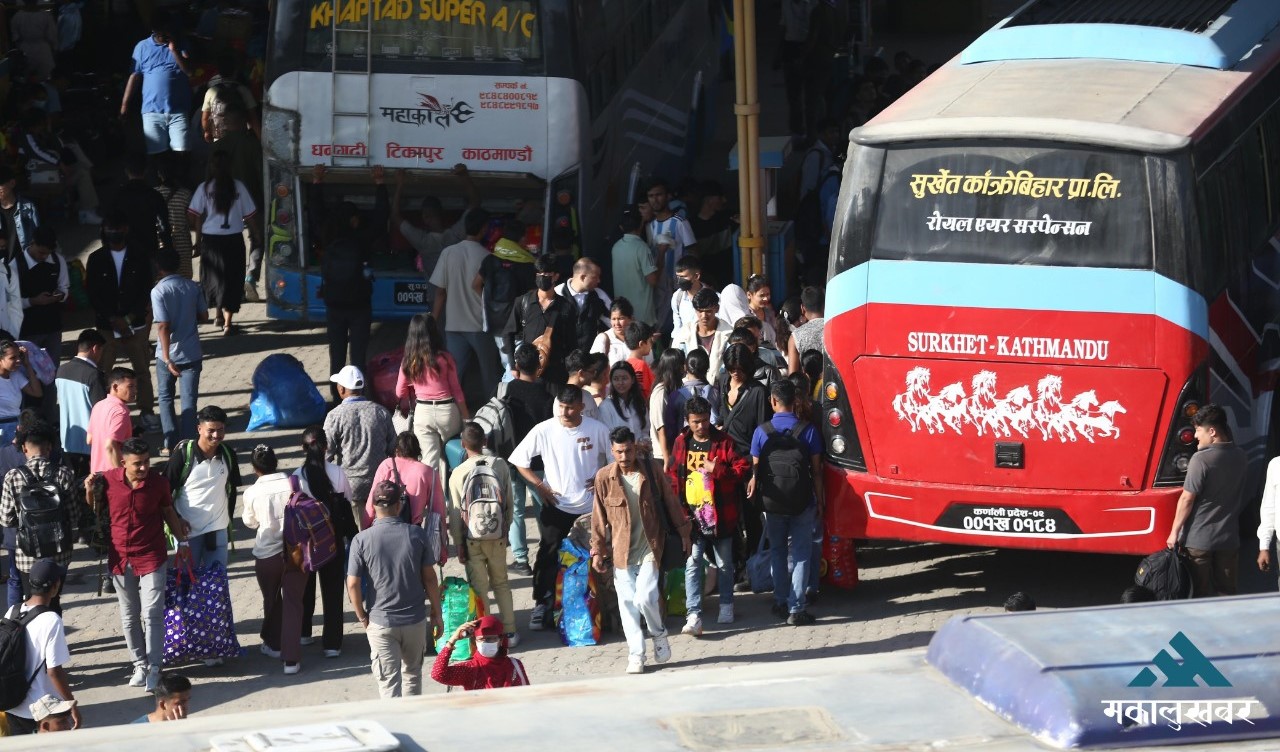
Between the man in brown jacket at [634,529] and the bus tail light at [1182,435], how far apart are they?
2727mm

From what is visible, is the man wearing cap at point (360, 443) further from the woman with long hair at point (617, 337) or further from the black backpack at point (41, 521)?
the woman with long hair at point (617, 337)

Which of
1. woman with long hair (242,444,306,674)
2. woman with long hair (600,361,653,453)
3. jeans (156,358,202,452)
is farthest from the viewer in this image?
jeans (156,358,202,452)

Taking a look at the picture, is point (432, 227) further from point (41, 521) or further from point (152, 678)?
point (152, 678)

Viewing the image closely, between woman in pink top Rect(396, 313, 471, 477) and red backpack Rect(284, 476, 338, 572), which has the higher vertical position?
woman in pink top Rect(396, 313, 471, 477)

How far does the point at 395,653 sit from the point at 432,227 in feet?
21.8

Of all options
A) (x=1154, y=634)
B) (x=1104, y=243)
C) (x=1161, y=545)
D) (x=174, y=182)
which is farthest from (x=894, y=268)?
(x=174, y=182)

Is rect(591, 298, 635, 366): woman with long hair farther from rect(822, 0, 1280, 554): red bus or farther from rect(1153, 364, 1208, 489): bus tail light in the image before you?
rect(1153, 364, 1208, 489): bus tail light

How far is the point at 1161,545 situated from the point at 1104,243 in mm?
1764

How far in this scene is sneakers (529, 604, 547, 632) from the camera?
12.4 meters

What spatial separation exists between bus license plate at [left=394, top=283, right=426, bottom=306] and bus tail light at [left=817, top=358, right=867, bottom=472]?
5.77 meters

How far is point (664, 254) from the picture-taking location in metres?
16.9

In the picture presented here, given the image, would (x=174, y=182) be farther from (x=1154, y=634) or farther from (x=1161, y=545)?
(x=1154, y=634)

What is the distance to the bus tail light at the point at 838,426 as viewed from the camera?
12242 mm

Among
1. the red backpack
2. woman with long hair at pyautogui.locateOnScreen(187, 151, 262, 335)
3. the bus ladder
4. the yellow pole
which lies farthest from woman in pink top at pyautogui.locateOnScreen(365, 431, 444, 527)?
woman with long hair at pyautogui.locateOnScreen(187, 151, 262, 335)
